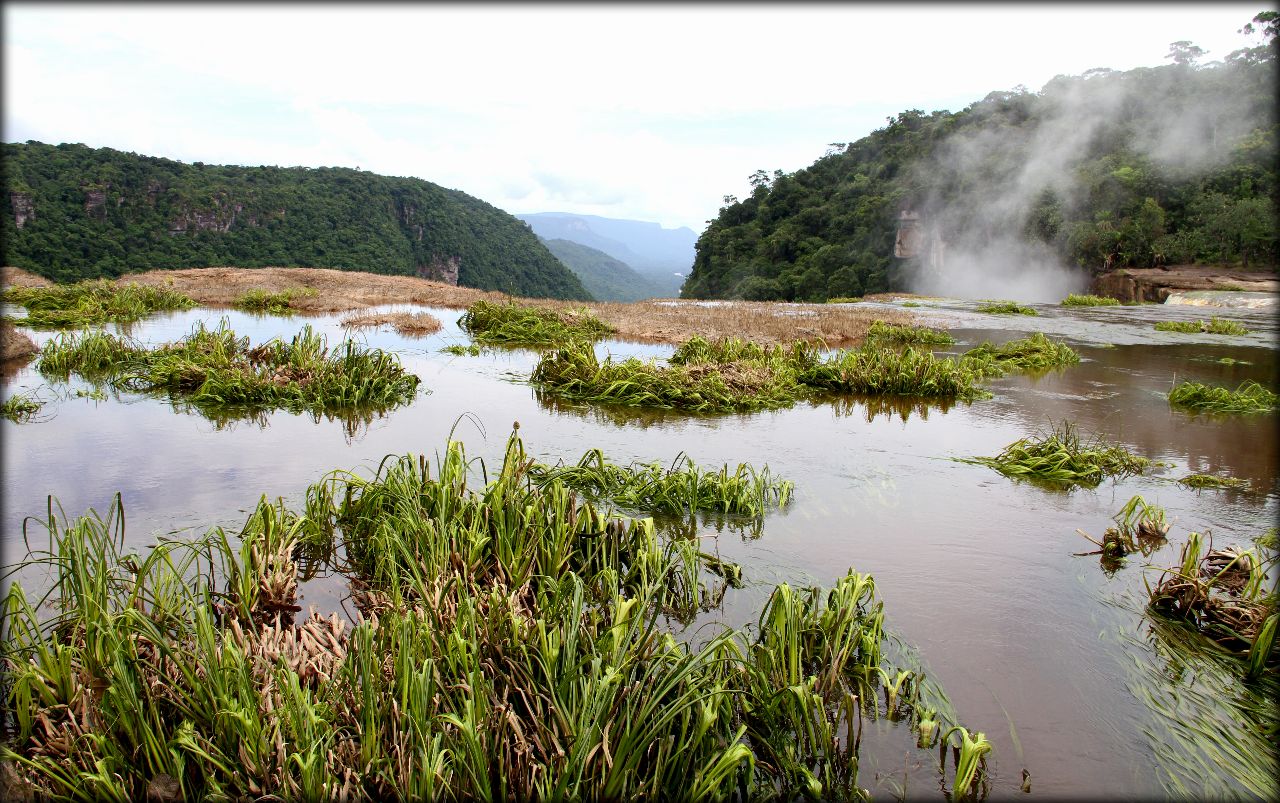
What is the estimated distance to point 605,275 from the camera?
554ft

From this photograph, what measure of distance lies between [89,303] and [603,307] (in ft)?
37.4

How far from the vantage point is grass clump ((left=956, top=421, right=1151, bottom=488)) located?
638cm

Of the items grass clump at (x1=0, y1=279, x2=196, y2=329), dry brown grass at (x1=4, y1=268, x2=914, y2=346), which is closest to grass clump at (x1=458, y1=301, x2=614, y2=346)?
dry brown grass at (x1=4, y1=268, x2=914, y2=346)

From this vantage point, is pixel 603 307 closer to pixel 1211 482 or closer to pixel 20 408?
pixel 20 408

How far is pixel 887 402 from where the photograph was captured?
9500 mm

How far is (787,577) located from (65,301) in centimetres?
1776

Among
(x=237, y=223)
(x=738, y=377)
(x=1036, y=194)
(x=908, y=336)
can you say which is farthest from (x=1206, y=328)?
(x=237, y=223)

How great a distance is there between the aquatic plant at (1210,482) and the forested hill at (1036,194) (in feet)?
106

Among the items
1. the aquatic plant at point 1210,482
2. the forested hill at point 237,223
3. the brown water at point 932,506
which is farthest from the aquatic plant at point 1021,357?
the forested hill at point 237,223

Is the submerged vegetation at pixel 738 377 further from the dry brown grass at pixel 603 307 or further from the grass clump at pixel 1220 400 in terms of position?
the dry brown grass at pixel 603 307

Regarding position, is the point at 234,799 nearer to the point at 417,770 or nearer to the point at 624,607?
the point at 417,770

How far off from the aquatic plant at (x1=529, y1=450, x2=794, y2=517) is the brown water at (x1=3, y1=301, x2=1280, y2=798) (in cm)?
25

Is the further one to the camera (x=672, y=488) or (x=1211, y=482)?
(x=1211, y=482)

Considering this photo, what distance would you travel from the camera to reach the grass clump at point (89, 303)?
45.4ft
